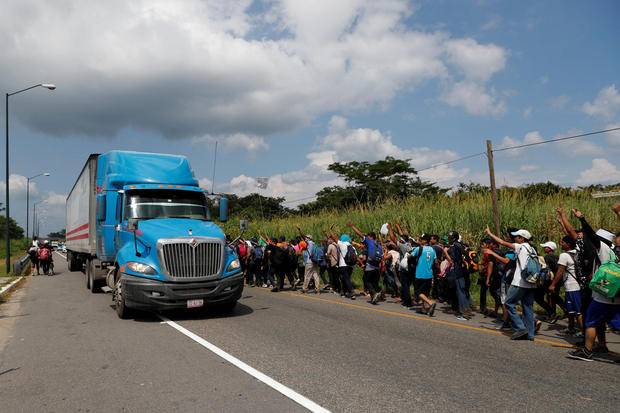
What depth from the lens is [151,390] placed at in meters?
5.07

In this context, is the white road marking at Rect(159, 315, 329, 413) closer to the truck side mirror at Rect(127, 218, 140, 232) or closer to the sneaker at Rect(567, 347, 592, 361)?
the truck side mirror at Rect(127, 218, 140, 232)

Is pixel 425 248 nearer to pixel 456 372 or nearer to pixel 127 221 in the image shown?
pixel 456 372

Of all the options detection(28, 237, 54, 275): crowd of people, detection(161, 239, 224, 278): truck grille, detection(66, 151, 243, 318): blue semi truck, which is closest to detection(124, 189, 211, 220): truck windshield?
detection(66, 151, 243, 318): blue semi truck

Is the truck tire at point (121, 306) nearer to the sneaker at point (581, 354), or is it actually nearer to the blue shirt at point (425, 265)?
the blue shirt at point (425, 265)

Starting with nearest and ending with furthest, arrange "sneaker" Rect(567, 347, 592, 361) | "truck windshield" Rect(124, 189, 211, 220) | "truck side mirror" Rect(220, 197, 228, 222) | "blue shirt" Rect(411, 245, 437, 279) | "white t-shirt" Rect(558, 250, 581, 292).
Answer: "sneaker" Rect(567, 347, 592, 361) → "white t-shirt" Rect(558, 250, 581, 292) → "blue shirt" Rect(411, 245, 437, 279) → "truck windshield" Rect(124, 189, 211, 220) → "truck side mirror" Rect(220, 197, 228, 222)

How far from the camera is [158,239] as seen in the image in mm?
9047

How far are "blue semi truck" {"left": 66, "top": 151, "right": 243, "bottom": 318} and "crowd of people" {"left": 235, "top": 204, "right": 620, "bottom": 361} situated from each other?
3.88 meters

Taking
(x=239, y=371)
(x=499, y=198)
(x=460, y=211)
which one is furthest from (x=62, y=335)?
(x=499, y=198)

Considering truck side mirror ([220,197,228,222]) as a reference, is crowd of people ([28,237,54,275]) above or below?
below

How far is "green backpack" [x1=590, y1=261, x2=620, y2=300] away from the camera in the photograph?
5.80 metres

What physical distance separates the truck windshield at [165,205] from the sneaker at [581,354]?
7.77 meters

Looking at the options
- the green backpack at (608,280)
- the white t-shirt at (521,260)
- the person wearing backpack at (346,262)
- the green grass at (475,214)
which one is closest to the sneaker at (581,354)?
the green backpack at (608,280)

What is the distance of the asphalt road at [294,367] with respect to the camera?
466cm

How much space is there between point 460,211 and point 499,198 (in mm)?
1549
